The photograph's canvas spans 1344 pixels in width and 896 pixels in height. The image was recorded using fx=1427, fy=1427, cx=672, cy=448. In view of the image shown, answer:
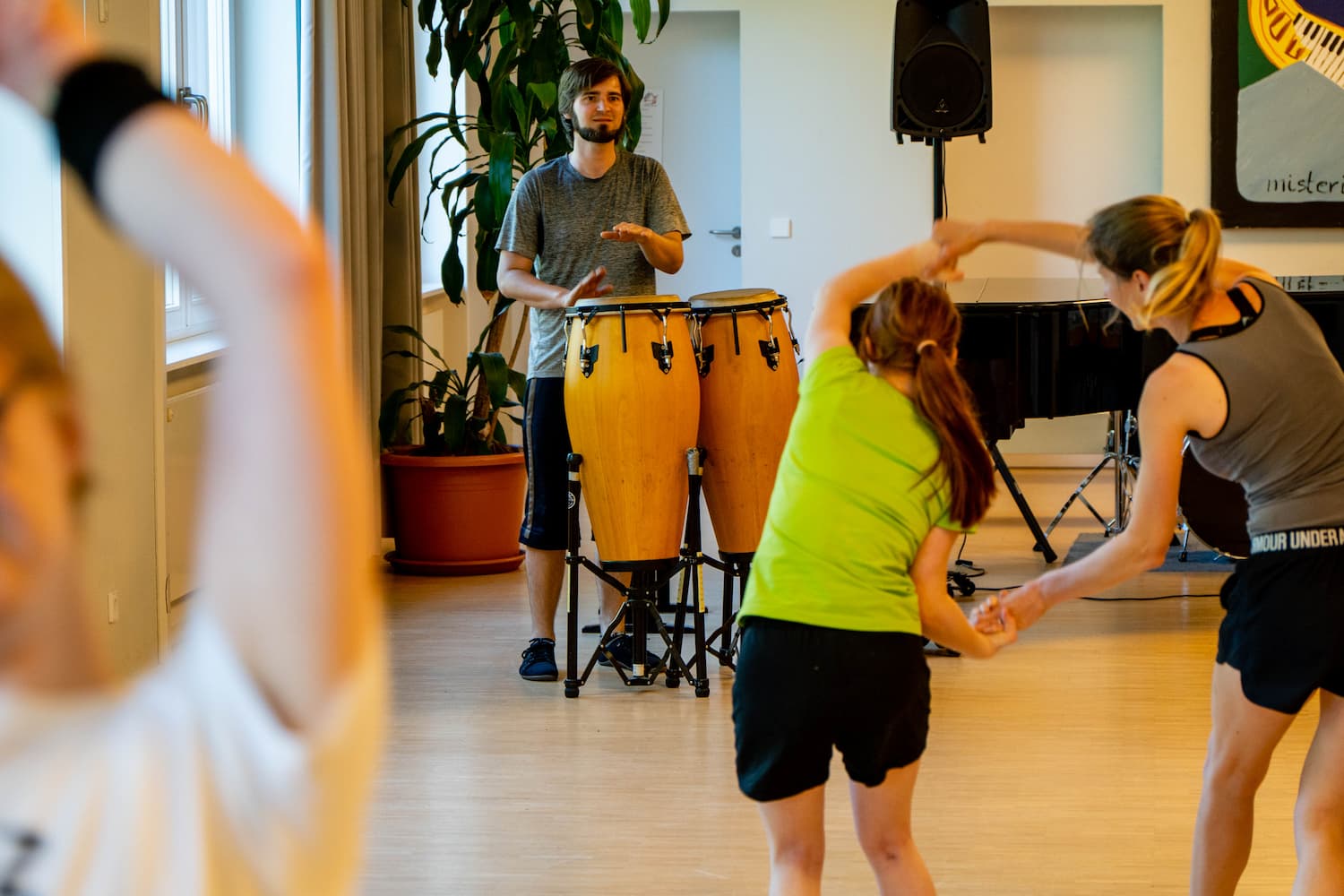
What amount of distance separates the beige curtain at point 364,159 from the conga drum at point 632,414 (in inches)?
62.1

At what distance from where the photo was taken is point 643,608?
3.91 meters

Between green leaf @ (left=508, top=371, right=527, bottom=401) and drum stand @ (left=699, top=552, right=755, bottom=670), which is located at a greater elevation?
green leaf @ (left=508, top=371, right=527, bottom=401)

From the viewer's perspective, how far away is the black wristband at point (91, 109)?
53 cm

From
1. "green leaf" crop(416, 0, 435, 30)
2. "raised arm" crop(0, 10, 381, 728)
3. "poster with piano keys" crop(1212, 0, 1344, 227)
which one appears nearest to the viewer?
"raised arm" crop(0, 10, 381, 728)

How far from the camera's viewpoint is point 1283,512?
1979mm

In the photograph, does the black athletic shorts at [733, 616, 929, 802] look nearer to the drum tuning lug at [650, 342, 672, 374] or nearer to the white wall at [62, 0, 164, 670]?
the drum tuning lug at [650, 342, 672, 374]

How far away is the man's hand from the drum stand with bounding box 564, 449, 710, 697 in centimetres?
319

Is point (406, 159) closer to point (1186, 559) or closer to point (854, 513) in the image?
point (1186, 559)

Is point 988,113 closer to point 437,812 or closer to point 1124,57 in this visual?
point 1124,57

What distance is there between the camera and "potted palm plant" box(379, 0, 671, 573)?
5.02 m

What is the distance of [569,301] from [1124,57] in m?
4.75

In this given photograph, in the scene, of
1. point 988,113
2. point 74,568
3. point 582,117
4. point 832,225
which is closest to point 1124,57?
point 832,225

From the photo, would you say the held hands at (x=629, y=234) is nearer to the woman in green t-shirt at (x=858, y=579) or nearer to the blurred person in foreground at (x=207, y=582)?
the woman in green t-shirt at (x=858, y=579)

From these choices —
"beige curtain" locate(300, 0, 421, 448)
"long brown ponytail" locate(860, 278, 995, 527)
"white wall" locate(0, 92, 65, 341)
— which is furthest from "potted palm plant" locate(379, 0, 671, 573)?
"long brown ponytail" locate(860, 278, 995, 527)
